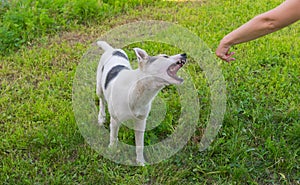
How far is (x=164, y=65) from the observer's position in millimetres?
2791

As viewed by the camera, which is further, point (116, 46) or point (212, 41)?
point (212, 41)

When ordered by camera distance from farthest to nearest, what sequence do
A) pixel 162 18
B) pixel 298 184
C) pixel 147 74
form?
1. pixel 162 18
2. pixel 298 184
3. pixel 147 74

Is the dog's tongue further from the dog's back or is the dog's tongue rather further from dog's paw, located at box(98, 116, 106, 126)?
dog's paw, located at box(98, 116, 106, 126)

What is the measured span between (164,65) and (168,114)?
1211 mm

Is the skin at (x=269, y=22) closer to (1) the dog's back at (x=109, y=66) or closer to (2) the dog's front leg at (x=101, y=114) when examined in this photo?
(1) the dog's back at (x=109, y=66)

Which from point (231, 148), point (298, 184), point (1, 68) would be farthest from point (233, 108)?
point (1, 68)

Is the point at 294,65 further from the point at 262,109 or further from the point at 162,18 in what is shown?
the point at 162,18

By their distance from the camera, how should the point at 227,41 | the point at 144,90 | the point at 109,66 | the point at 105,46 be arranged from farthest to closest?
the point at 105,46
the point at 109,66
the point at 227,41
the point at 144,90

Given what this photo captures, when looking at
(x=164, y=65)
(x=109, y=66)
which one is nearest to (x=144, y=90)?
(x=164, y=65)

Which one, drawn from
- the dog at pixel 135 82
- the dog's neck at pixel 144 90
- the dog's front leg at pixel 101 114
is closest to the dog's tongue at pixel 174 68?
the dog at pixel 135 82

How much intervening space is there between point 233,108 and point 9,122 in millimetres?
2197

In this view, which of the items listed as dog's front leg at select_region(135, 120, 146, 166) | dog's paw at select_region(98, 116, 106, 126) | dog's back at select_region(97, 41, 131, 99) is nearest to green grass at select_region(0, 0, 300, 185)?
dog's front leg at select_region(135, 120, 146, 166)

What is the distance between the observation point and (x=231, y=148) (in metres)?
3.58

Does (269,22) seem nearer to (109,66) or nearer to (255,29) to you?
(255,29)
